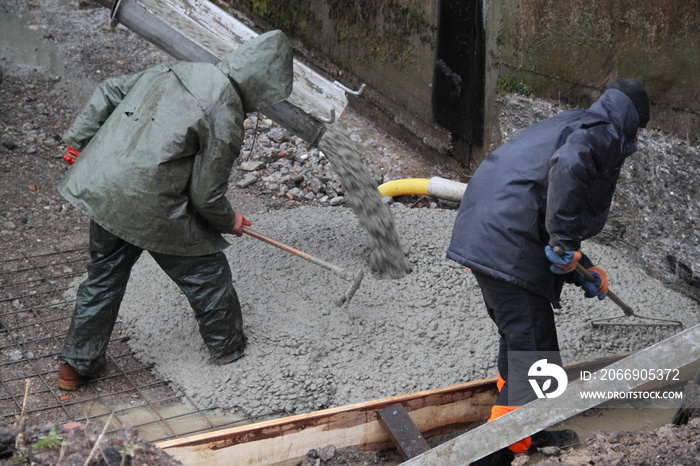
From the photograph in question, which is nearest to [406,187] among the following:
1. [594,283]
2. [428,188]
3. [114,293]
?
[428,188]

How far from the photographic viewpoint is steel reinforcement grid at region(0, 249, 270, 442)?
359 centimetres

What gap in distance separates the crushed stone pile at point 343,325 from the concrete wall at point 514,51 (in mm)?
1062

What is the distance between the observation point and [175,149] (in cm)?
346

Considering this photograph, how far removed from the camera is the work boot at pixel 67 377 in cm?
377

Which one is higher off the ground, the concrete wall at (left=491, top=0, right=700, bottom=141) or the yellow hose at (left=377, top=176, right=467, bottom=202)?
the concrete wall at (left=491, top=0, right=700, bottom=141)

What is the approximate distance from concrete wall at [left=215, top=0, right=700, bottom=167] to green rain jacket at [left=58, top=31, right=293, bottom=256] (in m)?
2.03

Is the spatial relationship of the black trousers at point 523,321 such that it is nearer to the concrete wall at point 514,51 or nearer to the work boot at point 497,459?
the work boot at point 497,459

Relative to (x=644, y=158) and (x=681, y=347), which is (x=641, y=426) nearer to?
(x=681, y=347)

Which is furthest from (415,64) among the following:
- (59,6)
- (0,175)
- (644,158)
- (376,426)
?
(59,6)

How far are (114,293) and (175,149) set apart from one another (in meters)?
0.84

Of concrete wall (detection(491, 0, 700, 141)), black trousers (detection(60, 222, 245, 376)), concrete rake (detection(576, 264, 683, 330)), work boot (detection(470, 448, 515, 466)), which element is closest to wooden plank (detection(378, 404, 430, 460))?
work boot (detection(470, 448, 515, 466))

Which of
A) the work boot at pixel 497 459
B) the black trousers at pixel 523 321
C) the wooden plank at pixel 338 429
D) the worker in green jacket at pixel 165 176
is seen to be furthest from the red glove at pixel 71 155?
the work boot at pixel 497 459

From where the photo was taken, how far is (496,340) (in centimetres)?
391

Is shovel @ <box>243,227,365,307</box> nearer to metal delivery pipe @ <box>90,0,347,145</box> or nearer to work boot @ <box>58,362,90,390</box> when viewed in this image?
metal delivery pipe @ <box>90,0,347,145</box>
